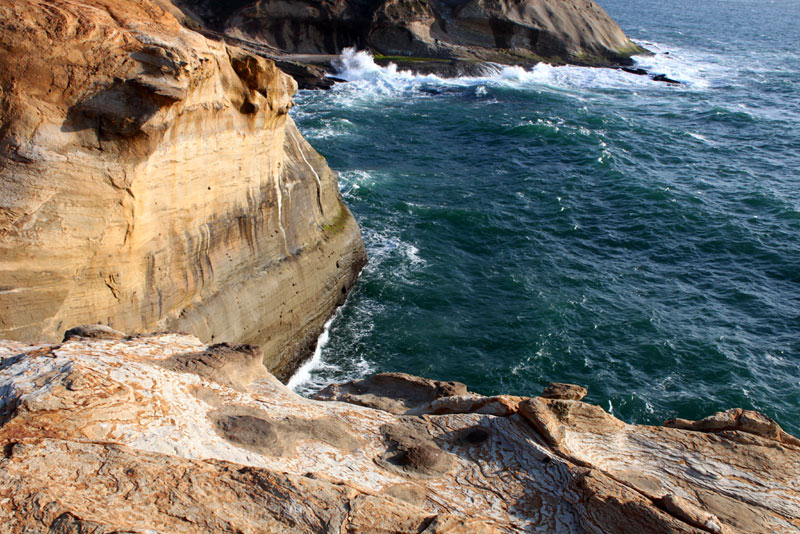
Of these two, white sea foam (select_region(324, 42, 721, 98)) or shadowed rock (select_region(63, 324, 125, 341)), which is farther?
white sea foam (select_region(324, 42, 721, 98))

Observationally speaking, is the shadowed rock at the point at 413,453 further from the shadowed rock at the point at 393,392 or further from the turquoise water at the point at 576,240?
the turquoise water at the point at 576,240

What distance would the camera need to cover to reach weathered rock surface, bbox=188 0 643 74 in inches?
2226

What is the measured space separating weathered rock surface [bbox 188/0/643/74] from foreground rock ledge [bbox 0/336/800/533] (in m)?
49.6

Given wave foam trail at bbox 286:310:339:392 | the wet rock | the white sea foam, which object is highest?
the white sea foam

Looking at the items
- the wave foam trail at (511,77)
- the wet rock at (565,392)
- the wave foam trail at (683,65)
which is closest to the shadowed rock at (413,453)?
the wet rock at (565,392)

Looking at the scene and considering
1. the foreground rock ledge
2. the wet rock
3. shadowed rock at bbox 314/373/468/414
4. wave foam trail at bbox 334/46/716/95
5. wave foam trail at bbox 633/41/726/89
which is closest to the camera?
the foreground rock ledge

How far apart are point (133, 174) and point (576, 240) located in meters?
19.9

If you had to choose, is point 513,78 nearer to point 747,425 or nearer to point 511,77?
point 511,77

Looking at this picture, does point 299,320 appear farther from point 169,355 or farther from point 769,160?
point 769,160

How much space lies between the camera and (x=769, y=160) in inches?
1490

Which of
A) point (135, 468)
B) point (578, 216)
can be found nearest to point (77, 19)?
point (135, 468)

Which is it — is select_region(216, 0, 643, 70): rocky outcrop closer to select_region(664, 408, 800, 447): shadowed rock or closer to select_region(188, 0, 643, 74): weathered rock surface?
select_region(188, 0, 643, 74): weathered rock surface

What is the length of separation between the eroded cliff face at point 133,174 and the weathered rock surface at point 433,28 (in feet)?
135

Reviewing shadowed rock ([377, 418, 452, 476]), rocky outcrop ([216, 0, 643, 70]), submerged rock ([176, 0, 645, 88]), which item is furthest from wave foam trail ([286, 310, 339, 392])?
rocky outcrop ([216, 0, 643, 70])
